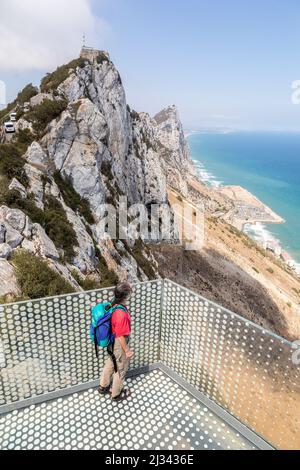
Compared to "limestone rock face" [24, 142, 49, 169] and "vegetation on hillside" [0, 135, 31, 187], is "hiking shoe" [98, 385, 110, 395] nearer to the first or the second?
"vegetation on hillside" [0, 135, 31, 187]

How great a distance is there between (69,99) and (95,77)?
27.7 feet

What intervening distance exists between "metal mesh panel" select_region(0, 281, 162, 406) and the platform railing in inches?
0.6

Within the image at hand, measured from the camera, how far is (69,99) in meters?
28.3

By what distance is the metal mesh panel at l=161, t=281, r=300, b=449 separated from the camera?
16.9 feet

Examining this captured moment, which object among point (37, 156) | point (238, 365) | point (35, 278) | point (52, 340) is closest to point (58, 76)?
point (37, 156)

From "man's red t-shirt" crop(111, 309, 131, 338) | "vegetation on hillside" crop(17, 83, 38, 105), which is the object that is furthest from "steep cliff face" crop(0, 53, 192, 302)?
"man's red t-shirt" crop(111, 309, 131, 338)

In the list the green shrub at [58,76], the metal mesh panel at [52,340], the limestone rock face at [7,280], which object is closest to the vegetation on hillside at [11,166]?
the limestone rock face at [7,280]

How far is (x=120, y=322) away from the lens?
524 centimetres

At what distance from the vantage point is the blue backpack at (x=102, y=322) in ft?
17.1

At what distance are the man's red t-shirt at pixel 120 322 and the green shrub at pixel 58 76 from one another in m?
27.3

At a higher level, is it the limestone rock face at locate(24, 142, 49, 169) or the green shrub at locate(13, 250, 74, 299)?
the limestone rock face at locate(24, 142, 49, 169)

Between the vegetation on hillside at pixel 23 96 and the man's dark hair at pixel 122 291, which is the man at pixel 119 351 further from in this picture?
the vegetation on hillside at pixel 23 96
